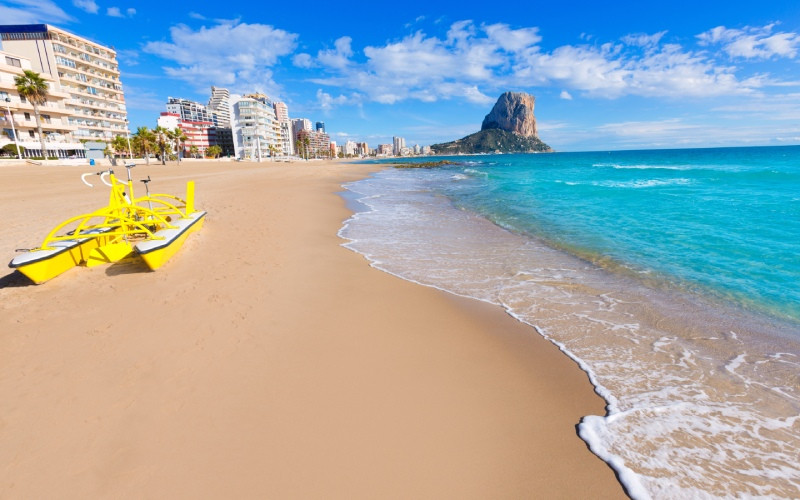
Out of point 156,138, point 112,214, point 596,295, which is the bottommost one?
point 596,295

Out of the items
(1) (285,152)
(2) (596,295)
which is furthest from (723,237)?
(1) (285,152)

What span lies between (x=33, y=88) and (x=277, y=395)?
63.6 m

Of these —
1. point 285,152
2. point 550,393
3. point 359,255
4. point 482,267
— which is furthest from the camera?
point 285,152

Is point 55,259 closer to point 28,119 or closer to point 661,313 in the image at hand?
point 661,313

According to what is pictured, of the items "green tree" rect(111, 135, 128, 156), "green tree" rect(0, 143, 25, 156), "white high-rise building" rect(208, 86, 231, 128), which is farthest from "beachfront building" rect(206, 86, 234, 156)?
"green tree" rect(0, 143, 25, 156)

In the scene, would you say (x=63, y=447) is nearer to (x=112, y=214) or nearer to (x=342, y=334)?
(x=342, y=334)

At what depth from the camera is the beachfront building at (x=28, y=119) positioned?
4384 centimetres

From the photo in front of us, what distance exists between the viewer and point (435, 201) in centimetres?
2083

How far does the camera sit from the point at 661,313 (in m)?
5.93

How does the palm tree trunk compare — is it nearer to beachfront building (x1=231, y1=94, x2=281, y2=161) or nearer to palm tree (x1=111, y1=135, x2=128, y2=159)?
palm tree (x1=111, y1=135, x2=128, y2=159)

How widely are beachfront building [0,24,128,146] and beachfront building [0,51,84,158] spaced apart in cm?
122

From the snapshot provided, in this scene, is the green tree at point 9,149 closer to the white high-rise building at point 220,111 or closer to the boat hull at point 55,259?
the boat hull at point 55,259

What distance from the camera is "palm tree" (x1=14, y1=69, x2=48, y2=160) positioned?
42281 mm

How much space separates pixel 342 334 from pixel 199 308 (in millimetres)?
2520
